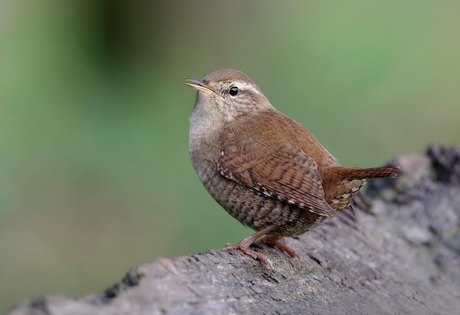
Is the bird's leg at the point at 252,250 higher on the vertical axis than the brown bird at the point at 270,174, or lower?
lower

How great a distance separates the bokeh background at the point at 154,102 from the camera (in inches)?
203

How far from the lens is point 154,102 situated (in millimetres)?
6133

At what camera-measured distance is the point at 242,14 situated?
6.77 m

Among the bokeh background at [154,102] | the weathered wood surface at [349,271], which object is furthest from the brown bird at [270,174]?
the bokeh background at [154,102]

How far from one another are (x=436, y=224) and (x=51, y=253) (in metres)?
3.19

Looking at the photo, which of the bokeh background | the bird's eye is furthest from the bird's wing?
the bokeh background

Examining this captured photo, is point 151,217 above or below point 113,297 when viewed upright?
below

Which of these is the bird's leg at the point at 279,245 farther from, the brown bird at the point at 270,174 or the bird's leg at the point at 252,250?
the bird's leg at the point at 252,250

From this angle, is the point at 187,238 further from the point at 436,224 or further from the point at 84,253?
the point at 436,224

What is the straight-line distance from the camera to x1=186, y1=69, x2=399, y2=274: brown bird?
9.20 ft

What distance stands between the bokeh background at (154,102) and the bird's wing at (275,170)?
2082 mm

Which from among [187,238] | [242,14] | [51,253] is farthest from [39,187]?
[242,14]

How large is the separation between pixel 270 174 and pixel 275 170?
4 cm

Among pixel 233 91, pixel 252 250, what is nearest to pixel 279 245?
pixel 252 250
